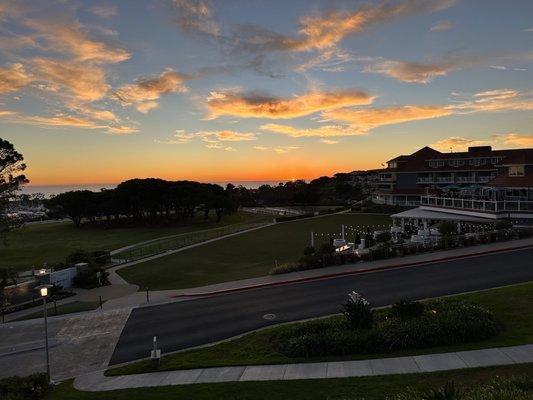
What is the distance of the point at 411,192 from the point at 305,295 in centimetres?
5874

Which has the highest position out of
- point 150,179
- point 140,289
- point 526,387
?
point 150,179

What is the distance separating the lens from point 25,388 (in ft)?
41.3

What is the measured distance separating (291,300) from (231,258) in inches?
812

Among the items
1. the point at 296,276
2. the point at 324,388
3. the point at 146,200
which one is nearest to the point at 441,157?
the point at 146,200

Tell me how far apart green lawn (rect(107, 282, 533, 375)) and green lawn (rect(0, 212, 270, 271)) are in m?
34.2

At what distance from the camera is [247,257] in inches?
1624

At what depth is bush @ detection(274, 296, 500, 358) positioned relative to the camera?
44.3 ft

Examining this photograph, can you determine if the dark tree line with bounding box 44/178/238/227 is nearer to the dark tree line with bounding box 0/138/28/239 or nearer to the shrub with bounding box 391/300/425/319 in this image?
the dark tree line with bounding box 0/138/28/239

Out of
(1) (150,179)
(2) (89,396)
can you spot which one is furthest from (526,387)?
(1) (150,179)

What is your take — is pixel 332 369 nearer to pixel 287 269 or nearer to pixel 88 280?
pixel 287 269

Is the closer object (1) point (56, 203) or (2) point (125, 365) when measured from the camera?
(2) point (125, 365)

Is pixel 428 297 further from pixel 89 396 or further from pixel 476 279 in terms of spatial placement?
pixel 89 396

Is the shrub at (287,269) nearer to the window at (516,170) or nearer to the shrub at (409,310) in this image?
the shrub at (409,310)

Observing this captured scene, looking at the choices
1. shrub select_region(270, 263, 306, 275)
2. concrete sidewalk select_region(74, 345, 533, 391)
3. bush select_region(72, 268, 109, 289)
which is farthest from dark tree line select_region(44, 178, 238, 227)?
concrete sidewalk select_region(74, 345, 533, 391)
